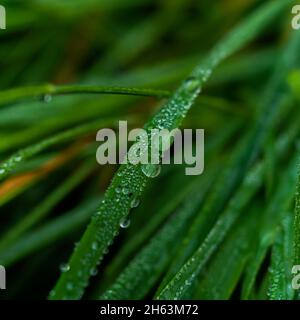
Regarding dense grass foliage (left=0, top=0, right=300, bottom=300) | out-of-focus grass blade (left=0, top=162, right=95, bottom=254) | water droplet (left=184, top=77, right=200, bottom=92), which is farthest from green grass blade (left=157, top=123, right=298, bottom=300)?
out-of-focus grass blade (left=0, top=162, right=95, bottom=254)

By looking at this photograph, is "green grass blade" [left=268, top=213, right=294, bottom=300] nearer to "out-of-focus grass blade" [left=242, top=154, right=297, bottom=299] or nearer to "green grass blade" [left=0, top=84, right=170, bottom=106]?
"out-of-focus grass blade" [left=242, top=154, right=297, bottom=299]

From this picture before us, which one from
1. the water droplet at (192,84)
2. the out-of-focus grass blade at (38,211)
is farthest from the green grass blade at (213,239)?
the out-of-focus grass blade at (38,211)

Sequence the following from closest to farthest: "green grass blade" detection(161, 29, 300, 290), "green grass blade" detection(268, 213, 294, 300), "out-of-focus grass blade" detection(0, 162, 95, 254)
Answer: "green grass blade" detection(268, 213, 294, 300), "green grass blade" detection(161, 29, 300, 290), "out-of-focus grass blade" detection(0, 162, 95, 254)

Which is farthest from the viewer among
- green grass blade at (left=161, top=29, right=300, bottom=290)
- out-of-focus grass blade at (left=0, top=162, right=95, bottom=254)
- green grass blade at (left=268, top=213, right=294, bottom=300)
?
out-of-focus grass blade at (left=0, top=162, right=95, bottom=254)

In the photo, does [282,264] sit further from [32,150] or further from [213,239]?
[32,150]

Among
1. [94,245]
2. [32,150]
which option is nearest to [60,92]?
[32,150]

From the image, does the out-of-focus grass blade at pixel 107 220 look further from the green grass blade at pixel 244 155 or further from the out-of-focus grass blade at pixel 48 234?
the out-of-focus grass blade at pixel 48 234

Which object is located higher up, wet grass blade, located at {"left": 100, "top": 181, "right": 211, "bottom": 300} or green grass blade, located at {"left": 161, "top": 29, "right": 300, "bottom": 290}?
green grass blade, located at {"left": 161, "top": 29, "right": 300, "bottom": 290}

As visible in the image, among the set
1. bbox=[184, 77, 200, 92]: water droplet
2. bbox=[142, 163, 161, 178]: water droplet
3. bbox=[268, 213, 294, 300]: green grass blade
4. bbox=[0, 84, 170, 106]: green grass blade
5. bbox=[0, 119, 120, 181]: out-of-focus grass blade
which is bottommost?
bbox=[268, 213, 294, 300]: green grass blade
